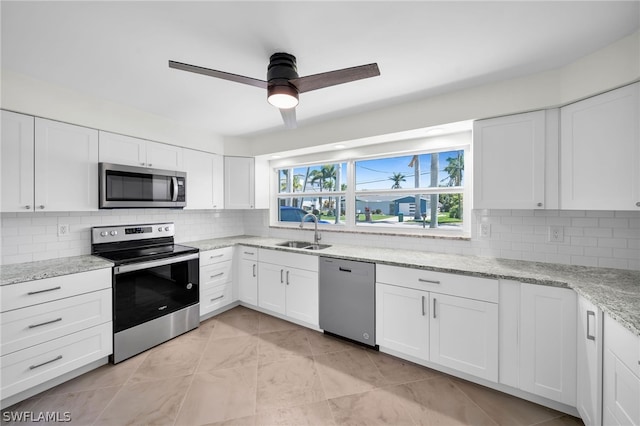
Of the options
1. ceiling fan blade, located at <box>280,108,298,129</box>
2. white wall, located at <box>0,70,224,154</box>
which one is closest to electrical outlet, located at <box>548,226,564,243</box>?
ceiling fan blade, located at <box>280,108,298,129</box>

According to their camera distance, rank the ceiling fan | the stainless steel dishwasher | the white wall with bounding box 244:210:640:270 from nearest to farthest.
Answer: the ceiling fan → the white wall with bounding box 244:210:640:270 → the stainless steel dishwasher

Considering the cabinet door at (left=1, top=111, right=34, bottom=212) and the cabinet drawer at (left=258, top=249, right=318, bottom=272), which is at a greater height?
the cabinet door at (left=1, top=111, right=34, bottom=212)

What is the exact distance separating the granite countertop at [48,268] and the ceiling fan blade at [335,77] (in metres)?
2.17

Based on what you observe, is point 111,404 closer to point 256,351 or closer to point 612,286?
point 256,351

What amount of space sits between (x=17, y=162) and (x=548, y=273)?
4061mm

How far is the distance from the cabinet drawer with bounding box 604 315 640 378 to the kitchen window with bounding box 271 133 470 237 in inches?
53.9

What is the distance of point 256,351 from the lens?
2.43 m

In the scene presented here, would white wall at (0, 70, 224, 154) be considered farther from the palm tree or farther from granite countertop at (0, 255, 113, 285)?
the palm tree

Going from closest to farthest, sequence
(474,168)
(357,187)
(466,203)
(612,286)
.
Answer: (612,286)
(474,168)
(466,203)
(357,187)

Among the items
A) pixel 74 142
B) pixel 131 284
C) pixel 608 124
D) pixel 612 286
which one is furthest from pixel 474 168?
pixel 74 142

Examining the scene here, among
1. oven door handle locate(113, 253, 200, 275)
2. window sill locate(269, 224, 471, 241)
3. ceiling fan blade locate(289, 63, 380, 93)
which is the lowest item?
oven door handle locate(113, 253, 200, 275)

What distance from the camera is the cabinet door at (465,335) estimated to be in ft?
6.09

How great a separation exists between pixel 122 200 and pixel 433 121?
308cm

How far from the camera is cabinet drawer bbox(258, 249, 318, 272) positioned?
8.95ft
